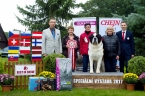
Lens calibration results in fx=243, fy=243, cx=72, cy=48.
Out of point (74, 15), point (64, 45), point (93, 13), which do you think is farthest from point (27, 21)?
point (93, 13)

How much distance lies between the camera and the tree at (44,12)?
1412 centimetres

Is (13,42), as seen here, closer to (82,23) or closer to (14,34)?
(14,34)

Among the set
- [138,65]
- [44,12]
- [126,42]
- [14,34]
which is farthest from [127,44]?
[44,12]

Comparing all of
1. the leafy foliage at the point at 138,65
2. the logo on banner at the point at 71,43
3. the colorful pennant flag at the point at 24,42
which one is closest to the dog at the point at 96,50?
the logo on banner at the point at 71,43

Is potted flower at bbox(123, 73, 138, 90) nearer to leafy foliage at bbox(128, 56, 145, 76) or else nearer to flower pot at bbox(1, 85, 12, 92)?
leafy foliage at bbox(128, 56, 145, 76)

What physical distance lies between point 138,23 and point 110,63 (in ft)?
13.5

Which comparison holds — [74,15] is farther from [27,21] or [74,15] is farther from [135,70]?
[135,70]

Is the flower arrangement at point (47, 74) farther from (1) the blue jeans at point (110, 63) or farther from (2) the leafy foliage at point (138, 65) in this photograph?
(2) the leafy foliage at point (138, 65)

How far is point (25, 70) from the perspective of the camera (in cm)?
671

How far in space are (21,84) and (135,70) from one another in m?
3.21

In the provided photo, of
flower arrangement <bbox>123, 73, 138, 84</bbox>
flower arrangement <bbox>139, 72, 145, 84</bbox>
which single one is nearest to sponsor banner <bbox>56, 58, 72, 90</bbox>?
flower arrangement <bbox>123, 73, 138, 84</bbox>

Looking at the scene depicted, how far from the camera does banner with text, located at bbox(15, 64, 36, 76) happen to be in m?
6.66

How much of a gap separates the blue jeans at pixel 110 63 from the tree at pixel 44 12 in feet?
23.7

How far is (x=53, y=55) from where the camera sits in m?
6.88
